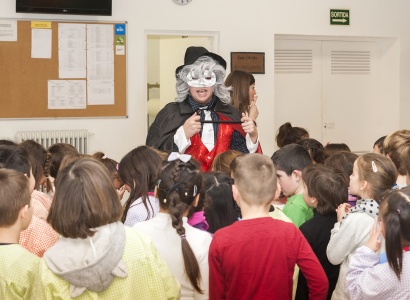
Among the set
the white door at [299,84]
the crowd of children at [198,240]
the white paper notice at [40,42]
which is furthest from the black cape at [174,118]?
the white door at [299,84]

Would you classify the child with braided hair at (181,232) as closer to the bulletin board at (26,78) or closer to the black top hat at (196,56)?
the black top hat at (196,56)

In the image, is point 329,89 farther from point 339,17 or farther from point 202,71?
point 202,71

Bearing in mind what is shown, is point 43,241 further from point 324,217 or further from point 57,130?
point 57,130

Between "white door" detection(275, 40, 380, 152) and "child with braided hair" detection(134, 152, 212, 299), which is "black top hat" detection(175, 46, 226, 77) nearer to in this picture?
"child with braided hair" detection(134, 152, 212, 299)

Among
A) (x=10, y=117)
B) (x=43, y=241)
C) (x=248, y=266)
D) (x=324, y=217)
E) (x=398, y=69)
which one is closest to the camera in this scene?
(x=248, y=266)

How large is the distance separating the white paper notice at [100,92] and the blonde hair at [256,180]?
3.90 m

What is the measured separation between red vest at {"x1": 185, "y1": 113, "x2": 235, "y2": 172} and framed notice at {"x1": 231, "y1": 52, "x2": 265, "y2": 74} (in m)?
2.33

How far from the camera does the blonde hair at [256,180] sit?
2.35 meters

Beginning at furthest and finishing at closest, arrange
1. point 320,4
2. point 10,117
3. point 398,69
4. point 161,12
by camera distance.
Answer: point 398,69, point 320,4, point 161,12, point 10,117

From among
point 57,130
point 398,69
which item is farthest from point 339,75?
point 57,130

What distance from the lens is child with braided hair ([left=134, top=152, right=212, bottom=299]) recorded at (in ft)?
7.66

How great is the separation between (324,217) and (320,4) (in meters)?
4.38

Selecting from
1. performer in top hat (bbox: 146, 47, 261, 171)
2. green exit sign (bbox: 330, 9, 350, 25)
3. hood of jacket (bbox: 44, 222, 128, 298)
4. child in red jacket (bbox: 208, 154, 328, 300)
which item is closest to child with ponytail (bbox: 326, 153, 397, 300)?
child in red jacket (bbox: 208, 154, 328, 300)

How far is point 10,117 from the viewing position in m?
5.84
